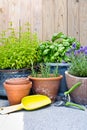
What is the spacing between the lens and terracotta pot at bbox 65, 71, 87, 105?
60.6 inches

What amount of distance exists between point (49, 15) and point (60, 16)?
0.11 meters

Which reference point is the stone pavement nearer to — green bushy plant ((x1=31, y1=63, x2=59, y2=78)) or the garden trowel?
the garden trowel

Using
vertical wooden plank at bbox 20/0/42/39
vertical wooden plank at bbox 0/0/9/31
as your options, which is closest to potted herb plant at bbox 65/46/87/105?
vertical wooden plank at bbox 20/0/42/39

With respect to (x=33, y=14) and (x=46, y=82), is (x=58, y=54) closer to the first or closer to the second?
(x=46, y=82)

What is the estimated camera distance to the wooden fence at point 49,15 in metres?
2.00

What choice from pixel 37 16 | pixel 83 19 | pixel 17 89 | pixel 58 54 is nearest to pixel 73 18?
pixel 83 19

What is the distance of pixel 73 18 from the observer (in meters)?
2.02

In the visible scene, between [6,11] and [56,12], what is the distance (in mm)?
495

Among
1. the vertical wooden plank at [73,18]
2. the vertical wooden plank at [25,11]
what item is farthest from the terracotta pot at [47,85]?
the vertical wooden plank at [25,11]

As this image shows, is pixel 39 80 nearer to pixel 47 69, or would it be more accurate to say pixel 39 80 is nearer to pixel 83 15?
pixel 47 69

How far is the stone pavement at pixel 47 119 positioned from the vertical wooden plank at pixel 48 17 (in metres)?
0.84

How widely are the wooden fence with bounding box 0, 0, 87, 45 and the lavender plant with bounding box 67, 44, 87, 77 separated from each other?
398 millimetres

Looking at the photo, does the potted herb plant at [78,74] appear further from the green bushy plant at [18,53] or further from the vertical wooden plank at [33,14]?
the vertical wooden plank at [33,14]

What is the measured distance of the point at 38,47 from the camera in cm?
186
